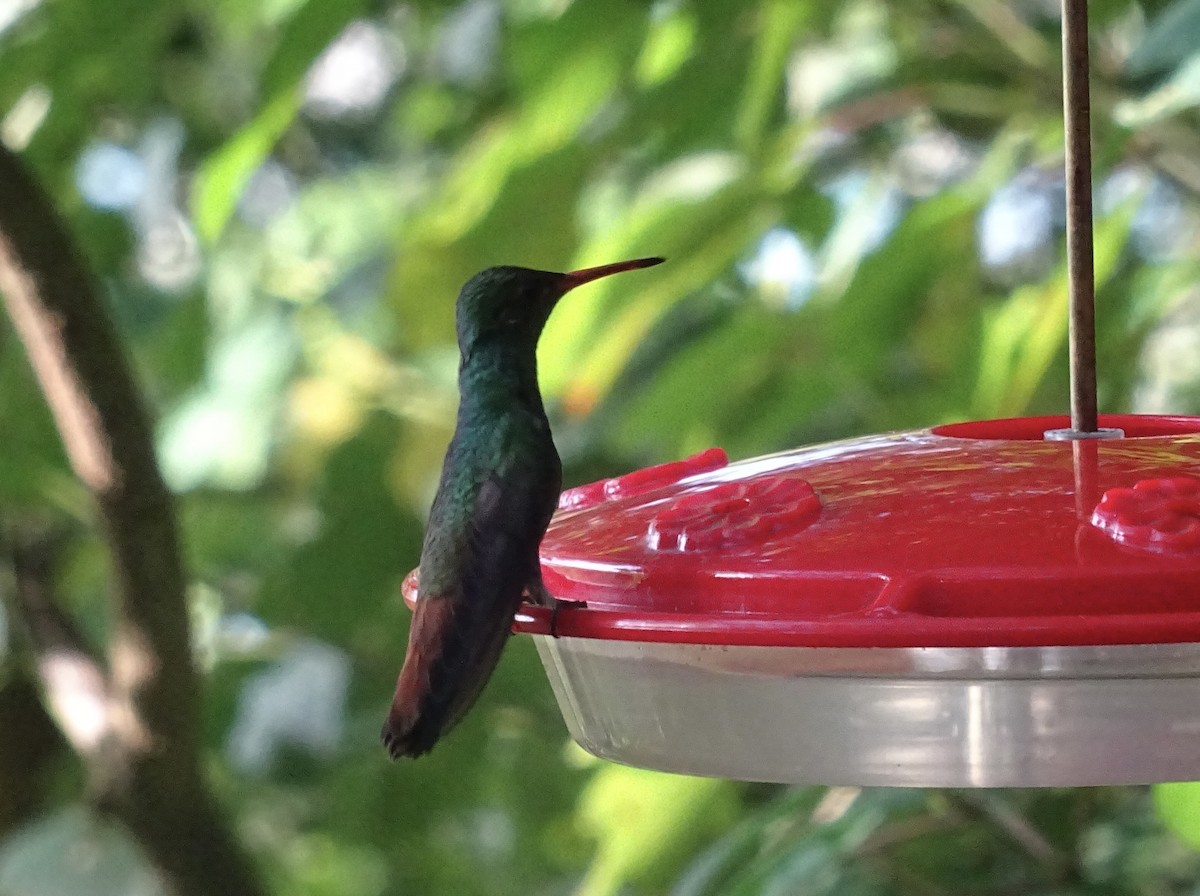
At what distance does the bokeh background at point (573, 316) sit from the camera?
6.62 ft

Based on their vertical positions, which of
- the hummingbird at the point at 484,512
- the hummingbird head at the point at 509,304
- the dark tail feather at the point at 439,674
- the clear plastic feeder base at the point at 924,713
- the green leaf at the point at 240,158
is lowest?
the clear plastic feeder base at the point at 924,713

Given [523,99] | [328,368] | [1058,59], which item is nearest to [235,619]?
[328,368]

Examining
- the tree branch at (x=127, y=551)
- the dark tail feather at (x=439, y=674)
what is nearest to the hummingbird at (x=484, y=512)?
the dark tail feather at (x=439, y=674)

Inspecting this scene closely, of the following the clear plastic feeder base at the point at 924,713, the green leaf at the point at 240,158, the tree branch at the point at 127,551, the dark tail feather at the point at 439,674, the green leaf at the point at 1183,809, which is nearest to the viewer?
the clear plastic feeder base at the point at 924,713

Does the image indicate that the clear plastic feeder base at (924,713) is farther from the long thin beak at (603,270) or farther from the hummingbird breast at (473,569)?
the long thin beak at (603,270)

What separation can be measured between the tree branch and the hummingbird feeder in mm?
1019

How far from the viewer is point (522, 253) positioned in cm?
220

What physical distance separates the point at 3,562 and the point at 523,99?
1.77 meters

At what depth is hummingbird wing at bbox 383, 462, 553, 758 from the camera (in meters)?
1.11

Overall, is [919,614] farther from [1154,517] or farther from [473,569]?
[473,569]

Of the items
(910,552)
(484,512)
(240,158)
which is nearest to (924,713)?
(910,552)

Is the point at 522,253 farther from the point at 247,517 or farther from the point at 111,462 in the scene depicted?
the point at 247,517

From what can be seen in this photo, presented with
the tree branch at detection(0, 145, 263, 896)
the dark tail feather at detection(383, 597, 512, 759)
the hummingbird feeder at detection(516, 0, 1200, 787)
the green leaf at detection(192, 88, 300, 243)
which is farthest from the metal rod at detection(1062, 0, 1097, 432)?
the tree branch at detection(0, 145, 263, 896)

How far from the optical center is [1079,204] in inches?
47.0
